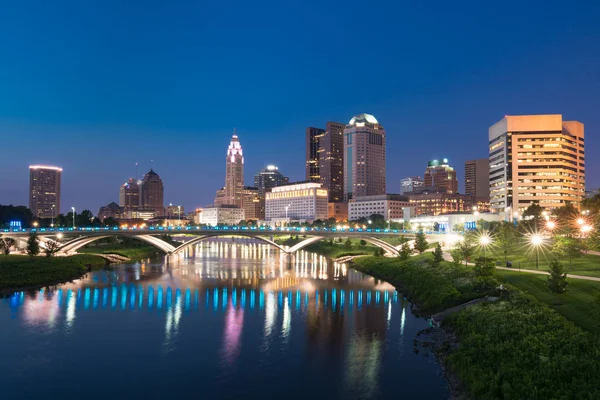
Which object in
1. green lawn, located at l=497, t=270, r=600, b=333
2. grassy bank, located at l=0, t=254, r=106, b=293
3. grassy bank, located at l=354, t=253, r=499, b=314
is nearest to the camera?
green lawn, located at l=497, t=270, r=600, b=333

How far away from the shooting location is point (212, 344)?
105 ft

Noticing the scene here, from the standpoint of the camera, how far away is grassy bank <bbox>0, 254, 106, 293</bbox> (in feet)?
179

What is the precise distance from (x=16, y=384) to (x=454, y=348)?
2452 cm

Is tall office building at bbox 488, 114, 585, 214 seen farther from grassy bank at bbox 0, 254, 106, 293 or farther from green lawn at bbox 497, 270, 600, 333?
grassy bank at bbox 0, 254, 106, 293

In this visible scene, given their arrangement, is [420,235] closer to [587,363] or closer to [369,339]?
[369,339]

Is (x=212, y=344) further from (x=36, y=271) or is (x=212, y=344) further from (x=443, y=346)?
(x=36, y=271)

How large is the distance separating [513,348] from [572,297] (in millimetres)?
11437

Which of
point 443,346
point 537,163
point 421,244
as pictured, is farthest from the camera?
point 537,163

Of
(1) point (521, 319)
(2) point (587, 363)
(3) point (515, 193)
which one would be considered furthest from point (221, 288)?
(3) point (515, 193)

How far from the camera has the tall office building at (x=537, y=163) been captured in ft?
483

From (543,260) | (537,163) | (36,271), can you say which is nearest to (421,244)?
(543,260)

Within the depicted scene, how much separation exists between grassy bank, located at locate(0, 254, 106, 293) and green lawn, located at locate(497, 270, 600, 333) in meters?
52.3

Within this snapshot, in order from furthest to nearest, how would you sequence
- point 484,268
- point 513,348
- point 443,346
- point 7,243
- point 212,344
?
1. point 7,243
2. point 484,268
3. point 212,344
4. point 443,346
5. point 513,348

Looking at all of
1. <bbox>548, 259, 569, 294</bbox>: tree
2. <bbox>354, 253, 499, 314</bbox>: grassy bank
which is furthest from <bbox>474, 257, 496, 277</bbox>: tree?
<bbox>548, 259, 569, 294</bbox>: tree
